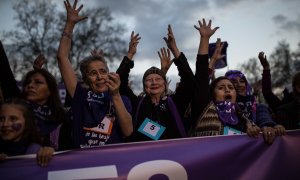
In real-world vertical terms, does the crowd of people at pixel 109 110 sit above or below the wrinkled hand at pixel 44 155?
above

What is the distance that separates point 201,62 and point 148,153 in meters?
1.09

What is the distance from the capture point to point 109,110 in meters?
3.19

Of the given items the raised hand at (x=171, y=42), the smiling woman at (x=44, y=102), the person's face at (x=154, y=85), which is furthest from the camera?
the raised hand at (x=171, y=42)

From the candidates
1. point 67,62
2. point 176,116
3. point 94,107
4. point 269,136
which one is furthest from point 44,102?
point 269,136

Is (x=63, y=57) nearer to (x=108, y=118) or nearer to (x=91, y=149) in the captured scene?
(x=108, y=118)

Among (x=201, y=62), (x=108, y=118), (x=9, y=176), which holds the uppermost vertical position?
(x=201, y=62)

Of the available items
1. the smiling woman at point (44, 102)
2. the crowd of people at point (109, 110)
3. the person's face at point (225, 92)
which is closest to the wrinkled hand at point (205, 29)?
the crowd of people at point (109, 110)

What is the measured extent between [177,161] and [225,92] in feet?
3.74

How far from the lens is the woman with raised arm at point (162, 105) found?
3323 millimetres

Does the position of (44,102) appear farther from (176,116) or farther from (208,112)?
(208,112)

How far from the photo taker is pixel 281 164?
9.47 ft

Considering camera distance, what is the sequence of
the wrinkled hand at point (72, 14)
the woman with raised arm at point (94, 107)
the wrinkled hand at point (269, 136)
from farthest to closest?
the wrinkled hand at point (72, 14) → the woman with raised arm at point (94, 107) → the wrinkled hand at point (269, 136)

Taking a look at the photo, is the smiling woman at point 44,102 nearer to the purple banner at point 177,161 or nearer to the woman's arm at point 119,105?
the purple banner at point 177,161

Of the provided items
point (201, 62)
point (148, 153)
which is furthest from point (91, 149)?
point (201, 62)
